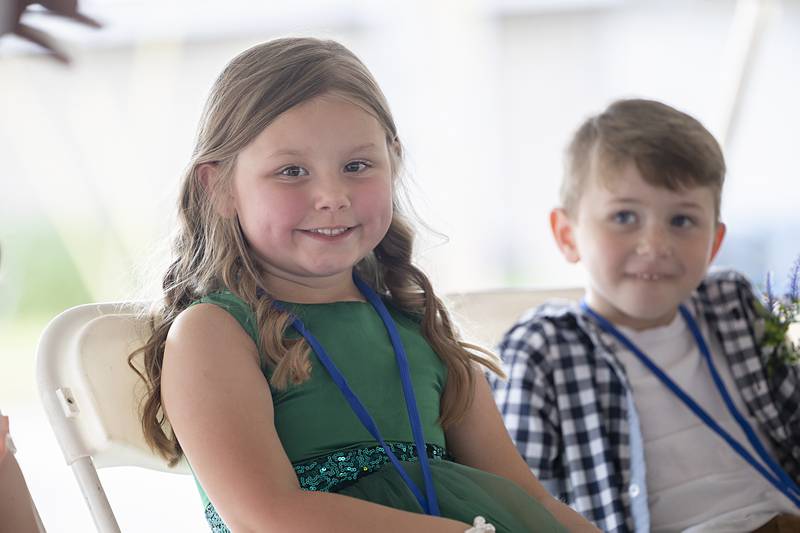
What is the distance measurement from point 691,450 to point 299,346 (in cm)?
89

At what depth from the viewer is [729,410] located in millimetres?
1920

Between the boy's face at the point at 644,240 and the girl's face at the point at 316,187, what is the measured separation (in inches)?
23.7

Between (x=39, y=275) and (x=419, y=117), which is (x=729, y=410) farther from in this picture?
(x=39, y=275)

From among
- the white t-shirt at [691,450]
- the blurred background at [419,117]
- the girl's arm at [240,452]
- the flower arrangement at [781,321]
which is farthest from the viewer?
the blurred background at [419,117]

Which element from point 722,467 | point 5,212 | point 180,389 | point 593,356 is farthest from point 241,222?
point 5,212

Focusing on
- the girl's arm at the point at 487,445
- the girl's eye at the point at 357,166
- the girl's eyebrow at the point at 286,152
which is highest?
the girl's eyebrow at the point at 286,152

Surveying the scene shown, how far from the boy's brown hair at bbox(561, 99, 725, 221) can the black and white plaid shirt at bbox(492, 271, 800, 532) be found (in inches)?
10.4

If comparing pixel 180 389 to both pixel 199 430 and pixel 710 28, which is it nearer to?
pixel 199 430

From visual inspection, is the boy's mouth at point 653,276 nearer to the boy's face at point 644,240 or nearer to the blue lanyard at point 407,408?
the boy's face at point 644,240

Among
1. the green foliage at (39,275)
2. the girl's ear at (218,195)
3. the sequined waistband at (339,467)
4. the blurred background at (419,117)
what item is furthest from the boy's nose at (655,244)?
the green foliage at (39,275)

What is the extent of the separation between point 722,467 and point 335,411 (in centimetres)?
87

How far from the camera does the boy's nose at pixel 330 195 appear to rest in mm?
1348

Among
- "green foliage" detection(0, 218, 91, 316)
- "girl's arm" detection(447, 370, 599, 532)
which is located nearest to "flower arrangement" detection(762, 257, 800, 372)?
"girl's arm" detection(447, 370, 599, 532)

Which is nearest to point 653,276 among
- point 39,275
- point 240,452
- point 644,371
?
point 644,371
